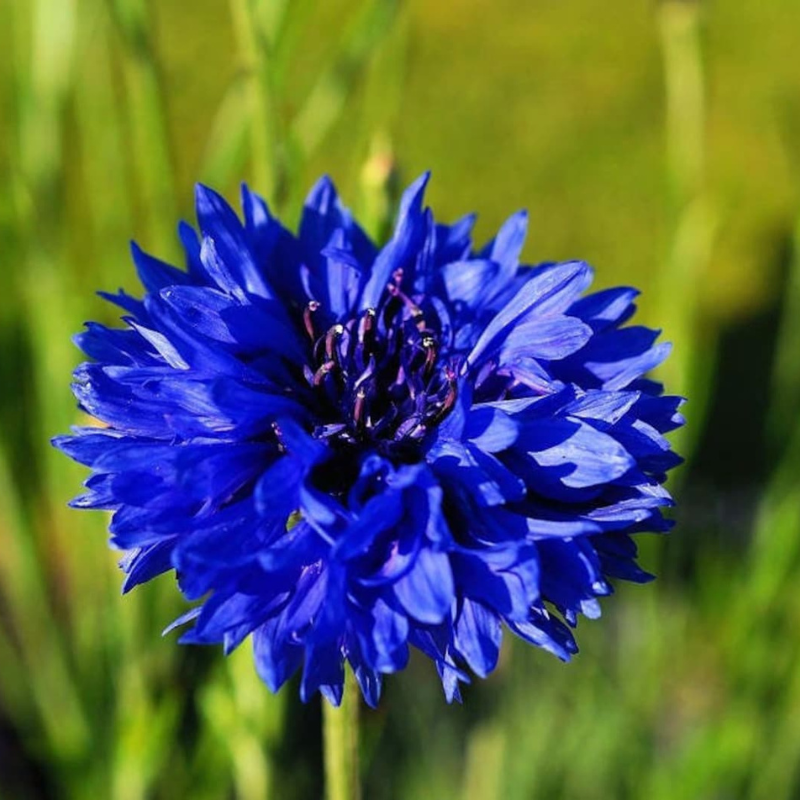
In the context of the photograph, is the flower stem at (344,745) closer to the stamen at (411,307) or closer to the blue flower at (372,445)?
the blue flower at (372,445)

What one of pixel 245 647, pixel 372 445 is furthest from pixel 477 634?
pixel 245 647

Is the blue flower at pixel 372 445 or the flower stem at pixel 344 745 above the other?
the blue flower at pixel 372 445

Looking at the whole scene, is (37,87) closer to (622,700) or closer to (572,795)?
(622,700)

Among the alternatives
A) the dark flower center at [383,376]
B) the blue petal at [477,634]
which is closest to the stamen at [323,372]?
the dark flower center at [383,376]

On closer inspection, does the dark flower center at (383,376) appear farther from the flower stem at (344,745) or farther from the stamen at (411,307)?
the flower stem at (344,745)

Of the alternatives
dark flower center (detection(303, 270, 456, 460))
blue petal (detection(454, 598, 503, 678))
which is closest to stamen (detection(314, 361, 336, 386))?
dark flower center (detection(303, 270, 456, 460))

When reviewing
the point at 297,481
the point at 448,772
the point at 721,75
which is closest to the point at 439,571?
the point at 297,481

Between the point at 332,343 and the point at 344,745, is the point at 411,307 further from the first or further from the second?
the point at 344,745

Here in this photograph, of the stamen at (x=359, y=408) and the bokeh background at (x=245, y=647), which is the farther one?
the bokeh background at (x=245, y=647)
